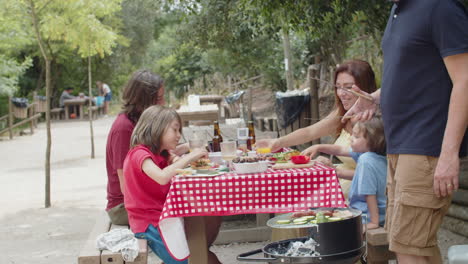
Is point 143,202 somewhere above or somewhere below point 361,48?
below

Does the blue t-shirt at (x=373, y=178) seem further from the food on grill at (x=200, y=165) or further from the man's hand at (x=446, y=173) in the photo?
the man's hand at (x=446, y=173)

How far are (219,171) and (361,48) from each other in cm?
1237

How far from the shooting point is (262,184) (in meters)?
3.72

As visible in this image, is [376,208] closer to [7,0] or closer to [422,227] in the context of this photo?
[422,227]

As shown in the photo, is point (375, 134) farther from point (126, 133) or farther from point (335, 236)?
point (126, 133)

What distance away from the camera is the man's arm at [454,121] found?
8.82 ft

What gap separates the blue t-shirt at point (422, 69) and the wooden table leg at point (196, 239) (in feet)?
5.33

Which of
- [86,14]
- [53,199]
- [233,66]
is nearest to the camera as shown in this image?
[53,199]

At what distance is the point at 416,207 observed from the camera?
2.84 meters

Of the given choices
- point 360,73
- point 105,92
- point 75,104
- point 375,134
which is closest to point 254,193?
point 375,134

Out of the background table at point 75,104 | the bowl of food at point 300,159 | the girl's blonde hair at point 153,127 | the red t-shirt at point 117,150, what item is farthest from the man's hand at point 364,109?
the background table at point 75,104

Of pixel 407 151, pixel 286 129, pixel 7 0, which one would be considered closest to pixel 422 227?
pixel 407 151

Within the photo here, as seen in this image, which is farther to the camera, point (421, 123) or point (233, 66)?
point (233, 66)

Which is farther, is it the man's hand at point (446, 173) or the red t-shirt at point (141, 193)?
the red t-shirt at point (141, 193)
